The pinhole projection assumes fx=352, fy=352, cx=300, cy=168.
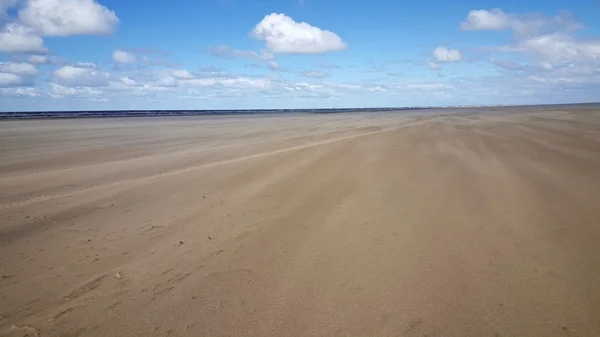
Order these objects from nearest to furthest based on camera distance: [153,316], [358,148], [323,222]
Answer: [153,316], [323,222], [358,148]

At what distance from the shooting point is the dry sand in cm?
263

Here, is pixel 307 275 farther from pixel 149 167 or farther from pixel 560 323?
pixel 149 167

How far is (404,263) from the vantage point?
3.39 m

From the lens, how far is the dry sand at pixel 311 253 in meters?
2.63

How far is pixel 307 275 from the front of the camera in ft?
10.7

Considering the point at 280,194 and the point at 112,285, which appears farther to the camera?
the point at 280,194

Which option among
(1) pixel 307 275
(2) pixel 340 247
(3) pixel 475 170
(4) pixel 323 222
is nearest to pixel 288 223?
(4) pixel 323 222

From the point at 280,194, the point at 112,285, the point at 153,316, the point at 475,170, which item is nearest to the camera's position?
the point at 153,316

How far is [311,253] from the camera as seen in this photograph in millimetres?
3709

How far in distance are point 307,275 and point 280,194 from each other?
9.35 ft

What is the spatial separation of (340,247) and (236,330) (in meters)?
1.59

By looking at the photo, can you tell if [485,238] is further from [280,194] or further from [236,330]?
[280,194]

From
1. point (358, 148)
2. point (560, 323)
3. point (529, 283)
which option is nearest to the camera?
point (560, 323)

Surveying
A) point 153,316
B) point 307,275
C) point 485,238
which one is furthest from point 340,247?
point 153,316
